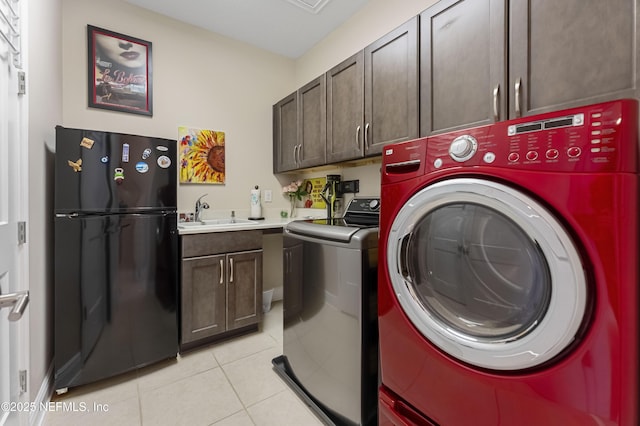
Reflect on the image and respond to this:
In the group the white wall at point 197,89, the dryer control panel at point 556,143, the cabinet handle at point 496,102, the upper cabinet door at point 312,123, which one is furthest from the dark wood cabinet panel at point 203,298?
the cabinet handle at point 496,102

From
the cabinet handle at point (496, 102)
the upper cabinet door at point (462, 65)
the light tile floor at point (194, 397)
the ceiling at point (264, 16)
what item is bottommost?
the light tile floor at point (194, 397)

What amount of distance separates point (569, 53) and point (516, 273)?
3.01 ft

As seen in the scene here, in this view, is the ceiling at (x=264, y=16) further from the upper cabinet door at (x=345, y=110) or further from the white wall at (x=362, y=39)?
the upper cabinet door at (x=345, y=110)

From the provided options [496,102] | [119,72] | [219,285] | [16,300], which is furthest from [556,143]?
[119,72]

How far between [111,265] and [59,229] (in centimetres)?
32

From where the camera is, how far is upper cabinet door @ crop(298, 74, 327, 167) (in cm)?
221

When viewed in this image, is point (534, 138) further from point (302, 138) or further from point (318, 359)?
point (302, 138)

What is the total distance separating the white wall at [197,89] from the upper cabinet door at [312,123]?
587mm

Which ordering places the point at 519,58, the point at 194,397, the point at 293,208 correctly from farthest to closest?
the point at 293,208 < the point at 194,397 < the point at 519,58

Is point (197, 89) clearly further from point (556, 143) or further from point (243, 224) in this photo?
point (556, 143)

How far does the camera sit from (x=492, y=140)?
2.64 ft

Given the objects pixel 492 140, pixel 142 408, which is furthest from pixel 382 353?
pixel 142 408

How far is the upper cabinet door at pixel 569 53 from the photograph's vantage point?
92cm

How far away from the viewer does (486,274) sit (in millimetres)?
864
